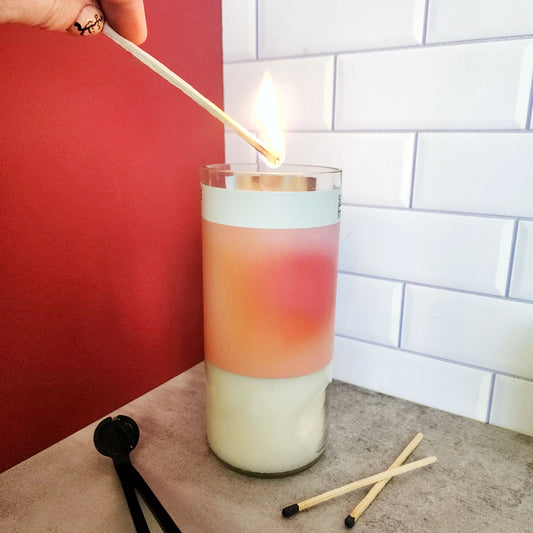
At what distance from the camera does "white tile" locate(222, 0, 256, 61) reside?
646mm

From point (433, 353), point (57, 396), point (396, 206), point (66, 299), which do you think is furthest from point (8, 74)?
point (433, 353)

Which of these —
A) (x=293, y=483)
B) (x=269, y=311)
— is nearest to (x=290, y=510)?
(x=293, y=483)

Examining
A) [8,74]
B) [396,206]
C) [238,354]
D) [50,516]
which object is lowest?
[50,516]

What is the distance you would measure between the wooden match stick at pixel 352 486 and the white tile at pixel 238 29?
1.78 ft

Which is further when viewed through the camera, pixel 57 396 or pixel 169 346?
pixel 169 346

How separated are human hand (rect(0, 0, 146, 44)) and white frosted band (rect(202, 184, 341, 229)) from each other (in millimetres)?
142

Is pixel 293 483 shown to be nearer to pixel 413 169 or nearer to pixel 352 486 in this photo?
pixel 352 486

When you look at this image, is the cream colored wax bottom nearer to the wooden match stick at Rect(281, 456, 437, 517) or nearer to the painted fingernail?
the wooden match stick at Rect(281, 456, 437, 517)

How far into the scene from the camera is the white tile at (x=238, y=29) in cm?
65

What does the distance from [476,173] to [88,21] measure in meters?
0.42

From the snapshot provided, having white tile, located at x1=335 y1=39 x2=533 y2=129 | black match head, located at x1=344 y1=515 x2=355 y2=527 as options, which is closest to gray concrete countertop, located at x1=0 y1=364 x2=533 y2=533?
black match head, located at x1=344 y1=515 x2=355 y2=527

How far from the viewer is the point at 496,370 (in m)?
0.57

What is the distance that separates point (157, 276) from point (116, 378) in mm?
134

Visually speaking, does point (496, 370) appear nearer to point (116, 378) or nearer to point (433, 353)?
point (433, 353)
